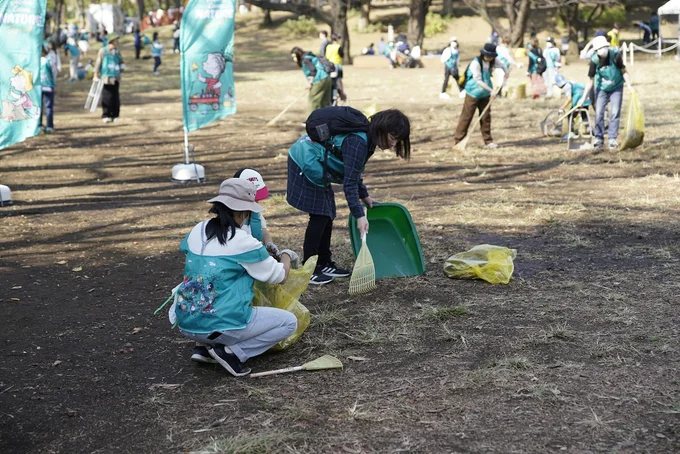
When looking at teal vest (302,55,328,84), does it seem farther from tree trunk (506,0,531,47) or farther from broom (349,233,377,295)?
tree trunk (506,0,531,47)

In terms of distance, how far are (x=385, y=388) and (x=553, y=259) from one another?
9.42 ft

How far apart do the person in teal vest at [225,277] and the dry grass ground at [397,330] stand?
228mm

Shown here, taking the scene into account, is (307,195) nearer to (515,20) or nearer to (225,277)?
(225,277)

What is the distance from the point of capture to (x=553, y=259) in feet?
21.8

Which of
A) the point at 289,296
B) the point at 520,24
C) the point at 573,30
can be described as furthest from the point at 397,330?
the point at 573,30

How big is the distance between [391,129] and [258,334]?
1.57 m

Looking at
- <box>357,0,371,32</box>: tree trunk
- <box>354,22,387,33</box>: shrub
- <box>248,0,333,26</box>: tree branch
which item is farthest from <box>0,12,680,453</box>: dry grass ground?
<box>357,0,371,32</box>: tree trunk

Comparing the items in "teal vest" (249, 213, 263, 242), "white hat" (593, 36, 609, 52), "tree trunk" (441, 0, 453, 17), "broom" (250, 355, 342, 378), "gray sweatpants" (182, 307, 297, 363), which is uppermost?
"tree trunk" (441, 0, 453, 17)

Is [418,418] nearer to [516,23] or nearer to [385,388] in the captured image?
[385,388]

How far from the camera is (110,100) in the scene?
17.1 meters

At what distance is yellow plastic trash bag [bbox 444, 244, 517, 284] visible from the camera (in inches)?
235

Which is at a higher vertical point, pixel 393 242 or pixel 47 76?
pixel 47 76

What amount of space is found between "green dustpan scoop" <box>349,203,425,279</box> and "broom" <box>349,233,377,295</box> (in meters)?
0.34

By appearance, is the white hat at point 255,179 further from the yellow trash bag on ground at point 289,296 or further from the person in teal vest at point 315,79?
the person in teal vest at point 315,79
